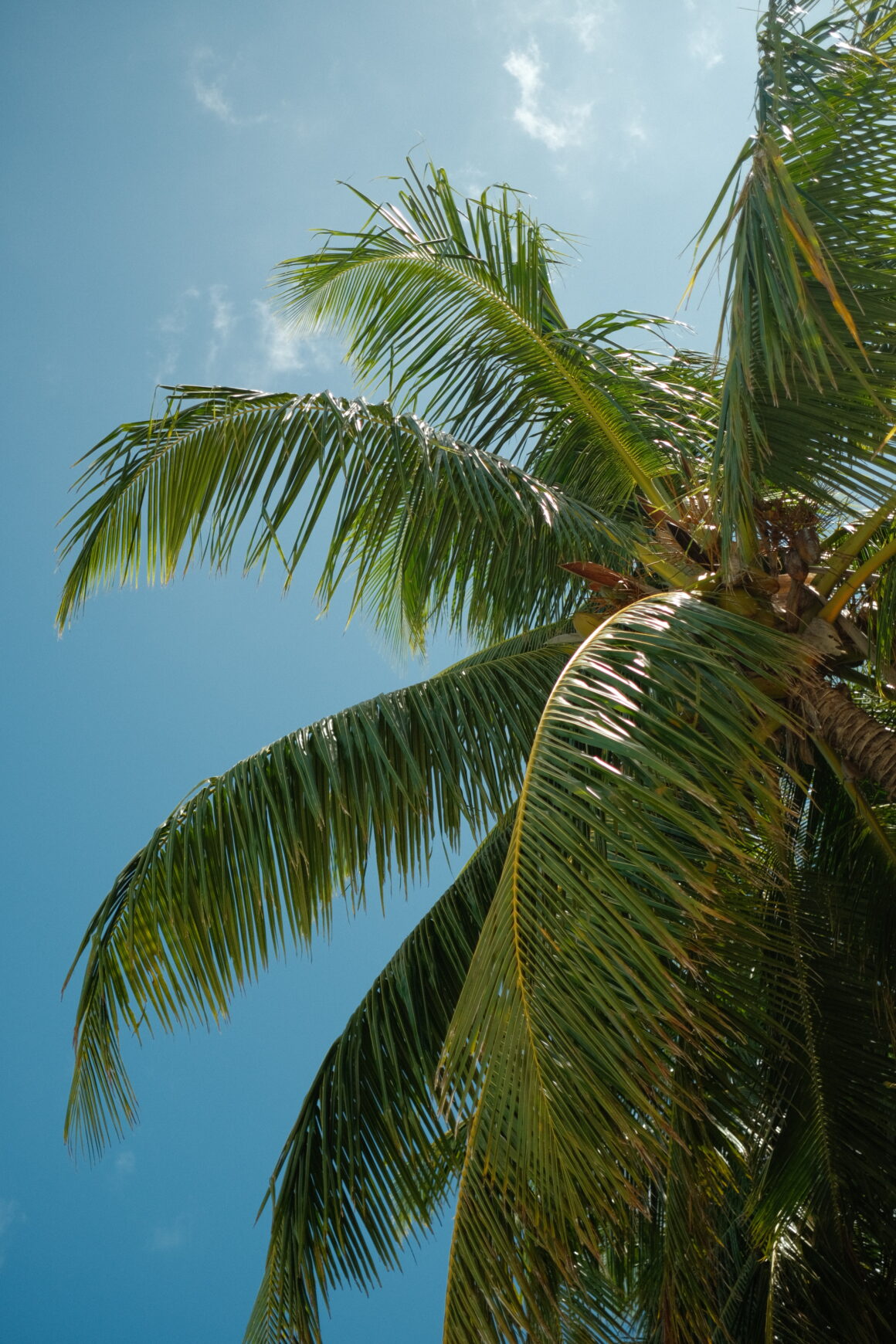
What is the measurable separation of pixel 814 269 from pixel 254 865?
192 centimetres

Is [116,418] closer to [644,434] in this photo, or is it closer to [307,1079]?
[307,1079]

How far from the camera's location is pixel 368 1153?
343cm

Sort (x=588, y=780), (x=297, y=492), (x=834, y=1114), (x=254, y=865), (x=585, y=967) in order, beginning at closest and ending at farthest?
1. (x=585, y=967)
2. (x=588, y=780)
3. (x=254, y=865)
4. (x=834, y=1114)
5. (x=297, y=492)

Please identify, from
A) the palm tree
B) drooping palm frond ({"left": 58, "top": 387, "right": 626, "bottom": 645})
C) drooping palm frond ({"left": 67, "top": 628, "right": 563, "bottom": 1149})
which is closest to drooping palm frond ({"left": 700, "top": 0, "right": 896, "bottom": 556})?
the palm tree

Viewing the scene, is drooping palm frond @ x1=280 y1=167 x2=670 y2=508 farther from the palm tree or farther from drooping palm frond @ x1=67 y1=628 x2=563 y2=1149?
drooping palm frond @ x1=67 y1=628 x2=563 y2=1149

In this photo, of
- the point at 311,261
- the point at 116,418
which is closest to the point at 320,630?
the point at 116,418

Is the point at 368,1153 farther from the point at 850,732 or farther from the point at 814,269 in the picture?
the point at 814,269

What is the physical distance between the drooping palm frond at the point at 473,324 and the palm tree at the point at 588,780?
1 centimetres

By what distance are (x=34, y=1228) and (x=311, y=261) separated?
13771mm

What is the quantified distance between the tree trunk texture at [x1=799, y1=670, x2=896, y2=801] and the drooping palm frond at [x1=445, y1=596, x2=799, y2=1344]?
0.43 m

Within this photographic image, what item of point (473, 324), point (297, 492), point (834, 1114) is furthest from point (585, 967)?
point (473, 324)

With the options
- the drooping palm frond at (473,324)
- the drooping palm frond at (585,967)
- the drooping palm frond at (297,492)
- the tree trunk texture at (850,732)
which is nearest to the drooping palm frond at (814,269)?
the tree trunk texture at (850,732)

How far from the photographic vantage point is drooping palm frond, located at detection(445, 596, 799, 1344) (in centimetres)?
204

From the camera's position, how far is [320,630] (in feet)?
64.7
